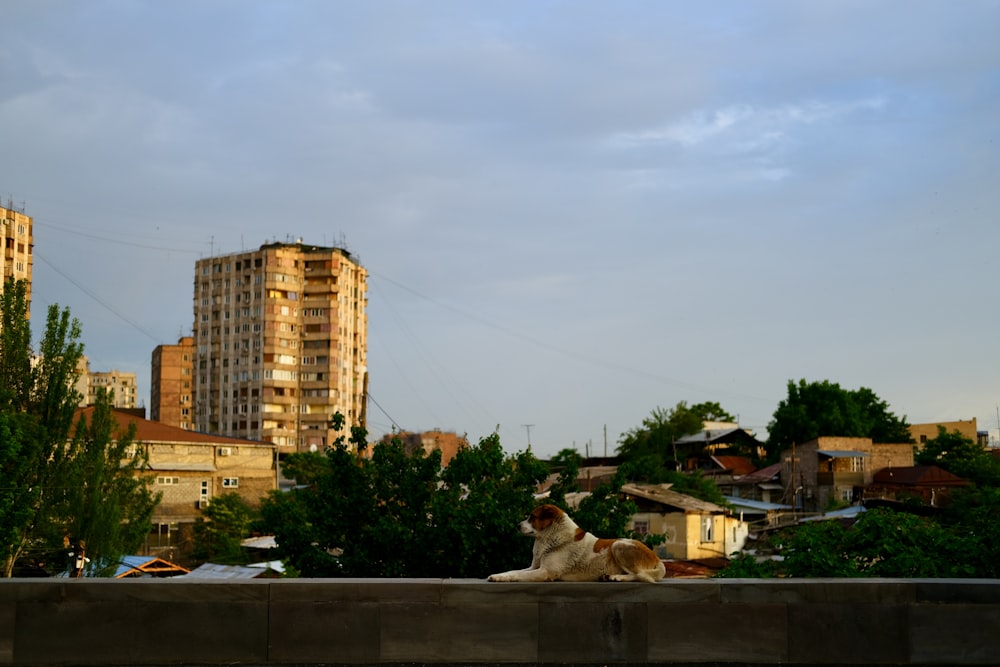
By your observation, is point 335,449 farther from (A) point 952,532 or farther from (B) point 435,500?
(A) point 952,532

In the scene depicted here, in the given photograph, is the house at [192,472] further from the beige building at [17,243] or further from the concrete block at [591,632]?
the concrete block at [591,632]

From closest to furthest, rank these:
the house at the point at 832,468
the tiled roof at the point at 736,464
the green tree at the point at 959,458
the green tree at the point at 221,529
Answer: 1. the green tree at the point at 221,529
2. the green tree at the point at 959,458
3. the house at the point at 832,468
4. the tiled roof at the point at 736,464

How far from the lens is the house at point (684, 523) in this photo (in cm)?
4997

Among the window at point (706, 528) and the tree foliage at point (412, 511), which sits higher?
the tree foliage at point (412, 511)

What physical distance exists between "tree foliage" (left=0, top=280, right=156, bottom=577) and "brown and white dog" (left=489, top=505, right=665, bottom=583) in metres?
27.3

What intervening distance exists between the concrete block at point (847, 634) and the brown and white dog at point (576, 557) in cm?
116

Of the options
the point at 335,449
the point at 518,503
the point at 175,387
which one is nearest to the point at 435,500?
the point at 518,503

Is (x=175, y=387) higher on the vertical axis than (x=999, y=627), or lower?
higher

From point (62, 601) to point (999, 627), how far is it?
7278 mm

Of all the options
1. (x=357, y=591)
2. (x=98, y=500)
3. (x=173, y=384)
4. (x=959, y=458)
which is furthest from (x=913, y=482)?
(x=173, y=384)

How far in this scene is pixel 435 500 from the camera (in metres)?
14.2

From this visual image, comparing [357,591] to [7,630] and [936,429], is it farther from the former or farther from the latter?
[936,429]

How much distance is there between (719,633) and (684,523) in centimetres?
4337

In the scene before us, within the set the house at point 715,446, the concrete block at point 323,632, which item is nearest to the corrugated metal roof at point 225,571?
the concrete block at point 323,632
